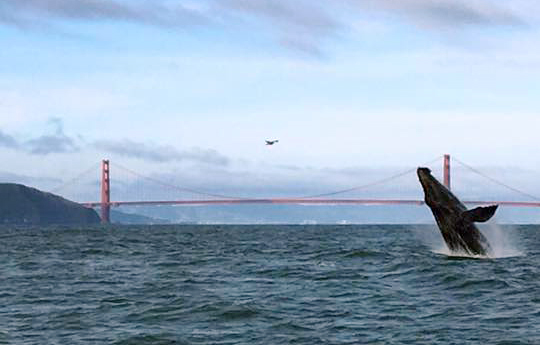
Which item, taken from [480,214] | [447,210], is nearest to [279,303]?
[480,214]

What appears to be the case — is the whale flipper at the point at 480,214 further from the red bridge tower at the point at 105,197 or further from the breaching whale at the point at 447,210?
the red bridge tower at the point at 105,197

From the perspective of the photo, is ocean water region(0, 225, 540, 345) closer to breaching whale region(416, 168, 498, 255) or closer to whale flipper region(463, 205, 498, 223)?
breaching whale region(416, 168, 498, 255)

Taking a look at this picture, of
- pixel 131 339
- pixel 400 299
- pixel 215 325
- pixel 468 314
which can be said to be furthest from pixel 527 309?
pixel 131 339

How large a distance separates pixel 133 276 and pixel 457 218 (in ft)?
35.6

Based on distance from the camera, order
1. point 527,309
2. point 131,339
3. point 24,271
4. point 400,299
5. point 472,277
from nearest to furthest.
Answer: point 131,339, point 527,309, point 400,299, point 472,277, point 24,271

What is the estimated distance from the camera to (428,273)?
82.5 feet

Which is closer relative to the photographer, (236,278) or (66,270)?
(236,278)

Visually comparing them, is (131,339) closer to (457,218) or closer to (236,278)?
(236,278)

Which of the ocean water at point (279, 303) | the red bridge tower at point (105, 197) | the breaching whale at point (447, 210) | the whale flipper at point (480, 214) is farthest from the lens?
the red bridge tower at point (105, 197)

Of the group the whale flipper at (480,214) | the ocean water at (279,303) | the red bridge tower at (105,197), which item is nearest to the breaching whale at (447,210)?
the whale flipper at (480,214)

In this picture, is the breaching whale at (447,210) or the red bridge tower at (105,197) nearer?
the breaching whale at (447,210)

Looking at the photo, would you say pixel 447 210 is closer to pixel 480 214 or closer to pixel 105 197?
pixel 480 214

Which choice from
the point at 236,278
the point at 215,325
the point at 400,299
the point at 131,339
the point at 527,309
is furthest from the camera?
the point at 236,278

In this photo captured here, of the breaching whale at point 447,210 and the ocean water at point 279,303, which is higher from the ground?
the breaching whale at point 447,210
